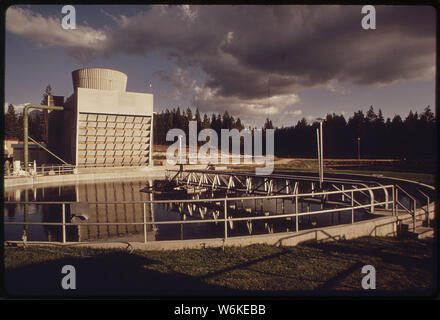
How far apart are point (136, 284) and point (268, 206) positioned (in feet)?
30.8

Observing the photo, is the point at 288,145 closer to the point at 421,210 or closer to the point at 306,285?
the point at 421,210

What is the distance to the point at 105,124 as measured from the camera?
120 feet

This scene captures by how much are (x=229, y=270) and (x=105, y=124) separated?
122ft

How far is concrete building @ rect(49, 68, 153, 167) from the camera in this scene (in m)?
35.4

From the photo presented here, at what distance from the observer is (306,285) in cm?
370

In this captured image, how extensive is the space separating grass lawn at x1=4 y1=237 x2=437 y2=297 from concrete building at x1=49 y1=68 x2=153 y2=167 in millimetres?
34255

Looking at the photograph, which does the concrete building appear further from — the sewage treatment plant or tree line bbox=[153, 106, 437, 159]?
tree line bbox=[153, 106, 437, 159]

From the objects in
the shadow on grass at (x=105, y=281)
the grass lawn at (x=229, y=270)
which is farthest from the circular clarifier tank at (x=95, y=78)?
the shadow on grass at (x=105, y=281)

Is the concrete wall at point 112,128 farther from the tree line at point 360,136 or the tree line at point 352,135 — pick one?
the tree line at point 360,136

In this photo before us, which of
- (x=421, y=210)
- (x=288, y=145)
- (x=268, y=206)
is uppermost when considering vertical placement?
(x=288, y=145)

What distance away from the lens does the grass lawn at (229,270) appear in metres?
3.57

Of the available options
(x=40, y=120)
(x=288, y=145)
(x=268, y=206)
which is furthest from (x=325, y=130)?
(x=40, y=120)

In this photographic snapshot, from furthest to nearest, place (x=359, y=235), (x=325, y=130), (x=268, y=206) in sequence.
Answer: (x=325, y=130) < (x=268, y=206) < (x=359, y=235)

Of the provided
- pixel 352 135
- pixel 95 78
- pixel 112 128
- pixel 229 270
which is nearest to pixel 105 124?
pixel 112 128
